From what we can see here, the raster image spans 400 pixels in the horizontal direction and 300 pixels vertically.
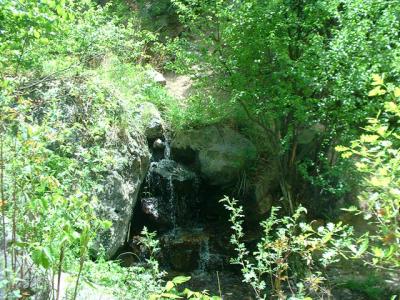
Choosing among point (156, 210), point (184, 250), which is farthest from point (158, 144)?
point (184, 250)

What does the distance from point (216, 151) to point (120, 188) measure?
2756mm

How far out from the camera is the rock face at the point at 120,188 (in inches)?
226

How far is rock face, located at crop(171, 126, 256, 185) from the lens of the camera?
8219 millimetres

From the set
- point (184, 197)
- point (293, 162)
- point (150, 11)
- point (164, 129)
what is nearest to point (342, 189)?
point (293, 162)

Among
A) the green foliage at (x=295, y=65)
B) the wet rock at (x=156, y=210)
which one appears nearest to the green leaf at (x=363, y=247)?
the green foliage at (x=295, y=65)

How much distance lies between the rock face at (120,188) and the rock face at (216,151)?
190cm

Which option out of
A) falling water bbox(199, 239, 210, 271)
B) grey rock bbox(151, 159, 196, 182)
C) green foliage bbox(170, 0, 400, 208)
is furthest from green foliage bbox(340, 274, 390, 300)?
grey rock bbox(151, 159, 196, 182)

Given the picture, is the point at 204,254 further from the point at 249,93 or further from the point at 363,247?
the point at 363,247

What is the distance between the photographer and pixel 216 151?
326 inches

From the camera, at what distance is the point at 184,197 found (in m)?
8.36

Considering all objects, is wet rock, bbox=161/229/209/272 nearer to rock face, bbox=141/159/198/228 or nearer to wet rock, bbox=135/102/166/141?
rock face, bbox=141/159/198/228

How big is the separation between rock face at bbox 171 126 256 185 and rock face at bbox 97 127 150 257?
190 cm

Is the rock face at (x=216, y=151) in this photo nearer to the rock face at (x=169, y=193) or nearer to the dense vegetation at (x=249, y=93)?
the dense vegetation at (x=249, y=93)

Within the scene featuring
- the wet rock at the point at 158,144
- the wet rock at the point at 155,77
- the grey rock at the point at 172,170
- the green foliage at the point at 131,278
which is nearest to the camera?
the green foliage at the point at 131,278
